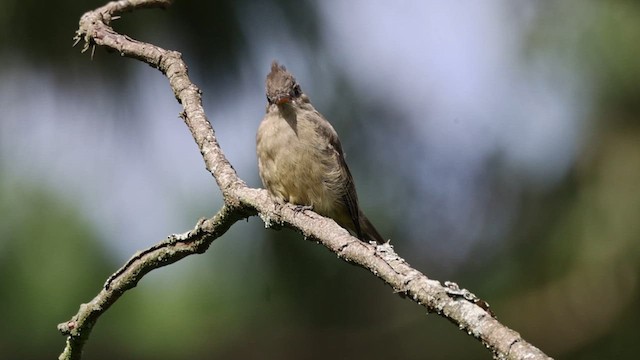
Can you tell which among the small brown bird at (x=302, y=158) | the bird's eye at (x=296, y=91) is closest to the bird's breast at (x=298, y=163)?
the small brown bird at (x=302, y=158)

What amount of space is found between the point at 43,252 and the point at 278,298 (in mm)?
1199

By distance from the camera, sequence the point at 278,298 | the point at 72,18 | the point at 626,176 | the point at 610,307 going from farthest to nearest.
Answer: the point at 72,18, the point at 278,298, the point at 626,176, the point at 610,307

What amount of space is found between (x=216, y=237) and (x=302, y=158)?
160 centimetres

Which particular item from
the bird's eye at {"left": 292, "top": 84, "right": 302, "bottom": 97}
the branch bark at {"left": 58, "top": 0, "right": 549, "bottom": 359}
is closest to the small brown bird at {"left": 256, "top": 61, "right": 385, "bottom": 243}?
the bird's eye at {"left": 292, "top": 84, "right": 302, "bottom": 97}

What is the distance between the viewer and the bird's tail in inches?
181

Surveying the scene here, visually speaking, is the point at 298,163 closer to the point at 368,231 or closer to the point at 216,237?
the point at 368,231

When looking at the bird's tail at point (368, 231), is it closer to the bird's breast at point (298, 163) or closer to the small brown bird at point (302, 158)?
the small brown bird at point (302, 158)

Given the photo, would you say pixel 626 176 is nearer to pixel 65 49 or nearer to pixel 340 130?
pixel 340 130

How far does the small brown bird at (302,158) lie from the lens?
4242 mm

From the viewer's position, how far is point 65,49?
5.41m

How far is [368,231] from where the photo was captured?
15.2 feet

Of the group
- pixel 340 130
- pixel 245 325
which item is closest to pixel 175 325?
pixel 245 325

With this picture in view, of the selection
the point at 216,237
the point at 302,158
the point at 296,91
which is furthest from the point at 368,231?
the point at 216,237

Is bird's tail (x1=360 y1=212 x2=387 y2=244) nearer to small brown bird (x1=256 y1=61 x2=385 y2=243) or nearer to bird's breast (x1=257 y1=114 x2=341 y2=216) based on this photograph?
small brown bird (x1=256 y1=61 x2=385 y2=243)
